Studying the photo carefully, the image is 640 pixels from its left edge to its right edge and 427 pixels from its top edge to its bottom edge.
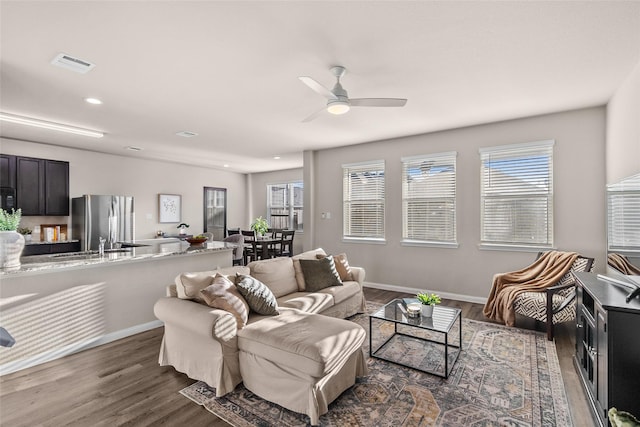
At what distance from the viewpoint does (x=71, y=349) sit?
9.94 ft

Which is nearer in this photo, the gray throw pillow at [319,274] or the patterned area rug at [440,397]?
the patterned area rug at [440,397]

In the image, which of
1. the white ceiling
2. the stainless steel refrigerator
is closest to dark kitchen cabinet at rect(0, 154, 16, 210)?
the stainless steel refrigerator

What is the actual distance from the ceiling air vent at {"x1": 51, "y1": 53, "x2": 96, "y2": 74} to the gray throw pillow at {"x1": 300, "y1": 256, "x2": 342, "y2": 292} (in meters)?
2.89

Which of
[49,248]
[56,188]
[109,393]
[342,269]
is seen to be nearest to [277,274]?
[342,269]

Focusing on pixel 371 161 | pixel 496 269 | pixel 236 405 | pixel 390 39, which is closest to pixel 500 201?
pixel 496 269

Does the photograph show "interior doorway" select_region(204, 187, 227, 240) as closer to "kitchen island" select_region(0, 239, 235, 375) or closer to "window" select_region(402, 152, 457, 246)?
"kitchen island" select_region(0, 239, 235, 375)

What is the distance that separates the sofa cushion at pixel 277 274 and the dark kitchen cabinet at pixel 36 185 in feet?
15.0

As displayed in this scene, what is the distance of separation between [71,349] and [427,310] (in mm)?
3479

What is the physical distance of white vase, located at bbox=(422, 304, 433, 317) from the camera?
9.74ft

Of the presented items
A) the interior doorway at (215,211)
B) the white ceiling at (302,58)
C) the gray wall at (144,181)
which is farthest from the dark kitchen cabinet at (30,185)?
the interior doorway at (215,211)

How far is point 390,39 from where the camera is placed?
2.34m

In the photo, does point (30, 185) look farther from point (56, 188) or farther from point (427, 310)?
point (427, 310)

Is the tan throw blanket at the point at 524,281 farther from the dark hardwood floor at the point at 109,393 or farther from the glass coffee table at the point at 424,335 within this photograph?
the glass coffee table at the point at 424,335

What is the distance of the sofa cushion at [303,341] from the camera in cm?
204
